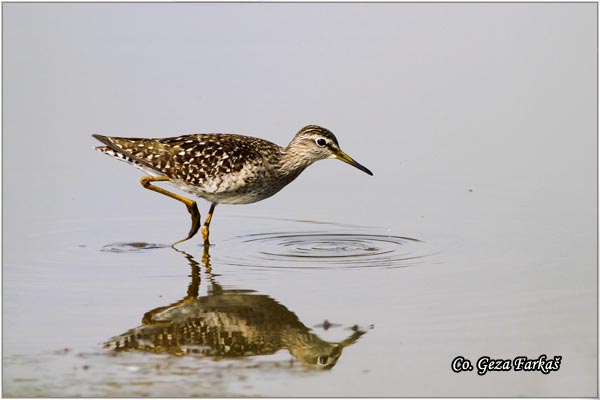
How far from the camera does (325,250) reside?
13930 millimetres

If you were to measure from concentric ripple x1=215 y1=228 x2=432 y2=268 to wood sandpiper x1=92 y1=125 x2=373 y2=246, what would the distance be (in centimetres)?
75

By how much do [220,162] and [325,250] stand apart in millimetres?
2053

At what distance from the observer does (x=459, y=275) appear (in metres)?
12.7

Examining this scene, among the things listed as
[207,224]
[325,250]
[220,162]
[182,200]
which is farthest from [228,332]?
[182,200]

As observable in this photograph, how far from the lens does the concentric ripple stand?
43.4 feet

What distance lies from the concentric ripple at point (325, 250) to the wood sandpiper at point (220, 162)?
0.75 m

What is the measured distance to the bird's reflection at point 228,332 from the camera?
10133mm

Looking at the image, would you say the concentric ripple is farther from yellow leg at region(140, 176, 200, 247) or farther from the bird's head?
the bird's head

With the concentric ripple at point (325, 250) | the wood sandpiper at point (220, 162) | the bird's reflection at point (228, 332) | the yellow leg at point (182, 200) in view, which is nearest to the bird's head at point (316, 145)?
the wood sandpiper at point (220, 162)

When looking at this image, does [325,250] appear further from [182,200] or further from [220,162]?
[182,200]

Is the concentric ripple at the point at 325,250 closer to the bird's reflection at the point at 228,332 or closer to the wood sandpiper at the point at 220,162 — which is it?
the wood sandpiper at the point at 220,162

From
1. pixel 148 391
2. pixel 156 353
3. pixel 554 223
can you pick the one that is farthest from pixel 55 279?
pixel 554 223

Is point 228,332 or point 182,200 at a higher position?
point 182,200

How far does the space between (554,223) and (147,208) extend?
5.77m
